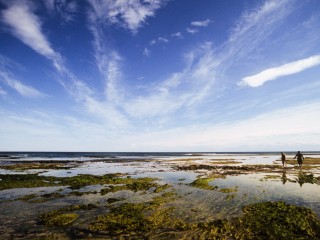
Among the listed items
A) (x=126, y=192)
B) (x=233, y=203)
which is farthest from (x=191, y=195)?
(x=126, y=192)

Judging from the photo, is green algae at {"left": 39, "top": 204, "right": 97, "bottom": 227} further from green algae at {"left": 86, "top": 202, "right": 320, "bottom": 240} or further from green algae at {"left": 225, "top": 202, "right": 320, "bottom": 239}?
green algae at {"left": 225, "top": 202, "right": 320, "bottom": 239}

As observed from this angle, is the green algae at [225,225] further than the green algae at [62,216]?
No

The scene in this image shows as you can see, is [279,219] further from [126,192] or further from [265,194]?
[126,192]

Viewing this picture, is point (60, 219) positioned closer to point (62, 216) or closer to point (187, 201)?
point (62, 216)

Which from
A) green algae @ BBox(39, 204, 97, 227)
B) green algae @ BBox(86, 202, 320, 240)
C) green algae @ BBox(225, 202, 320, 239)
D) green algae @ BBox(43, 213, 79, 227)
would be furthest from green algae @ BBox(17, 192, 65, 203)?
green algae @ BBox(225, 202, 320, 239)

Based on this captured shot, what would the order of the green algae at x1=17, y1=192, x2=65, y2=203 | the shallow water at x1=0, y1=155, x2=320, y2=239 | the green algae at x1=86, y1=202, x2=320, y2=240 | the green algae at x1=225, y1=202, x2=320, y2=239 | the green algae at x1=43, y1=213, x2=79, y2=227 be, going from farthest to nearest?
the green algae at x1=17, y1=192, x2=65, y2=203 < the shallow water at x1=0, y1=155, x2=320, y2=239 < the green algae at x1=43, y1=213, x2=79, y2=227 < the green algae at x1=86, y1=202, x2=320, y2=240 < the green algae at x1=225, y1=202, x2=320, y2=239

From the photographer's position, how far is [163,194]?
68.6ft

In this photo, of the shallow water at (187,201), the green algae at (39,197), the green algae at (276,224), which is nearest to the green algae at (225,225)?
the green algae at (276,224)

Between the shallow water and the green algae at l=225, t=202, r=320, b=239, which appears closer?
the green algae at l=225, t=202, r=320, b=239

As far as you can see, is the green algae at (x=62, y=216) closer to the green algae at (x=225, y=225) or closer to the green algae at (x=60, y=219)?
the green algae at (x=60, y=219)

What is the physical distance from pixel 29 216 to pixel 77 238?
5298 mm

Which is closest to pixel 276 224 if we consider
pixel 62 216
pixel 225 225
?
pixel 225 225

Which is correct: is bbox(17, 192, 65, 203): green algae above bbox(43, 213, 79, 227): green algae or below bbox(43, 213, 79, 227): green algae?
above

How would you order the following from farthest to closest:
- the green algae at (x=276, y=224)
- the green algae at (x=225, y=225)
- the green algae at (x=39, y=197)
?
the green algae at (x=39, y=197) → the green algae at (x=225, y=225) → the green algae at (x=276, y=224)
